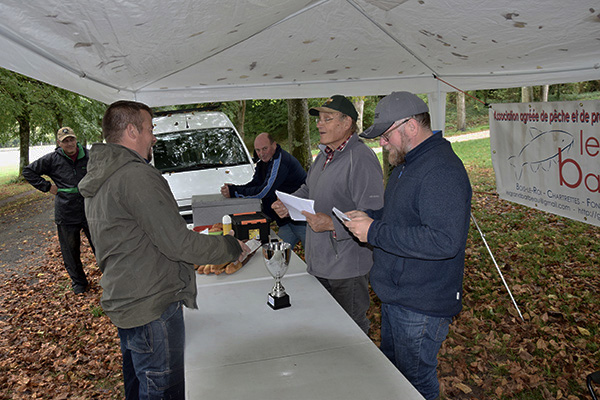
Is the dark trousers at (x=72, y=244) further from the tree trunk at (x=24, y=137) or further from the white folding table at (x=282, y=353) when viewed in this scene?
the tree trunk at (x=24, y=137)

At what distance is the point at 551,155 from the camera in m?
3.92

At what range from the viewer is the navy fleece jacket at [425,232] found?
1.81 m

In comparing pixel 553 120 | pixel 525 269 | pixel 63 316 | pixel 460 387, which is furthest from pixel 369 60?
pixel 63 316

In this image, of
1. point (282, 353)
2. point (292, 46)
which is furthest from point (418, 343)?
point (292, 46)

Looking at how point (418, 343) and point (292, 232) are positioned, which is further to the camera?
point (292, 232)

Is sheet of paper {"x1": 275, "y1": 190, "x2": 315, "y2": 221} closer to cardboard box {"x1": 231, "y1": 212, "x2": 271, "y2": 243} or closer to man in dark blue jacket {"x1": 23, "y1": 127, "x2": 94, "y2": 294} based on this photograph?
cardboard box {"x1": 231, "y1": 212, "x2": 271, "y2": 243}

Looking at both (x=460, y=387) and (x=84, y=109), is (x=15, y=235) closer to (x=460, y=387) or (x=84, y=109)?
(x=460, y=387)

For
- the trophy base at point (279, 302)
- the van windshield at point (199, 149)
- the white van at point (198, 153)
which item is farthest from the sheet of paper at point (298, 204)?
the van windshield at point (199, 149)

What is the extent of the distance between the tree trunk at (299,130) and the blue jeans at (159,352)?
7469 millimetres

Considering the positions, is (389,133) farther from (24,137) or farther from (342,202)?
(24,137)

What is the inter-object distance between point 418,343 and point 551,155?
2816 mm

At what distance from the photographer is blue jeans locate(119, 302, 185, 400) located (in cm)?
206

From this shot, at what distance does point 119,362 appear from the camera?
3816mm

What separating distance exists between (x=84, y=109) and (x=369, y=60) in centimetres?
1969
